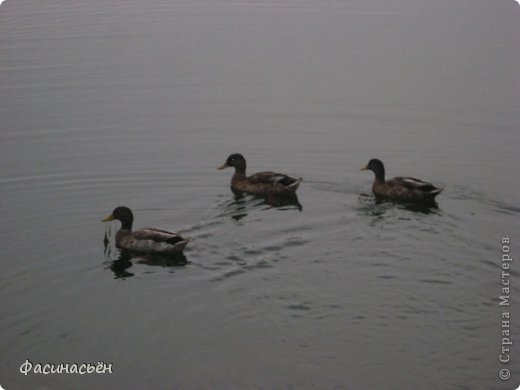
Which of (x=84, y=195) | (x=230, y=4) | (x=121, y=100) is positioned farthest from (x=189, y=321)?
(x=230, y=4)

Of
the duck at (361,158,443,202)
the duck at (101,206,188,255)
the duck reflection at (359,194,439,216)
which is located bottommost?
the duck at (101,206,188,255)

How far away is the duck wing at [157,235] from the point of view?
54.1 feet

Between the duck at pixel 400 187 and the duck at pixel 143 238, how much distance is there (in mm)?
5239

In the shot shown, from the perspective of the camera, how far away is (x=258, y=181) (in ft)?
67.2

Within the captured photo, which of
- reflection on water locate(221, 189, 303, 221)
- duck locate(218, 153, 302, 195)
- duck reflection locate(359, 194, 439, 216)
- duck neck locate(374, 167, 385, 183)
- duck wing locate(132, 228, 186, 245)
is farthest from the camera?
duck neck locate(374, 167, 385, 183)

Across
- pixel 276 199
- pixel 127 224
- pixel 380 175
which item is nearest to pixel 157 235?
pixel 127 224

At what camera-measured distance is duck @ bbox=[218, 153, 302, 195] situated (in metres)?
19.9

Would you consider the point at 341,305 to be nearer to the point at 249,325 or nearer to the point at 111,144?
the point at 249,325

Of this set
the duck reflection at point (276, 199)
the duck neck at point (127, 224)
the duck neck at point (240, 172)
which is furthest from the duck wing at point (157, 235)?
the duck neck at point (240, 172)

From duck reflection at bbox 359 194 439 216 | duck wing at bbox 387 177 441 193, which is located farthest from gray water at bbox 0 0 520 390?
duck wing at bbox 387 177 441 193

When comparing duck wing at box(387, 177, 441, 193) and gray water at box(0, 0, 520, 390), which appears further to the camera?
duck wing at box(387, 177, 441, 193)

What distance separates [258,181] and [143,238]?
416cm

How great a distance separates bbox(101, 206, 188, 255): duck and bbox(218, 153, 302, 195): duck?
354 cm

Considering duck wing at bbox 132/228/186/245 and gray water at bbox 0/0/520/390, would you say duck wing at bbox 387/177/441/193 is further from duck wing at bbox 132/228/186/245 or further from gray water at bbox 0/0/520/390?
duck wing at bbox 132/228/186/245
